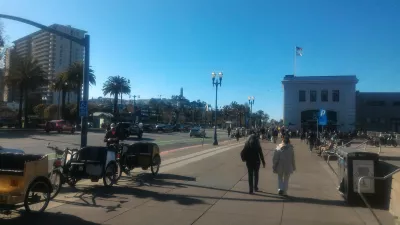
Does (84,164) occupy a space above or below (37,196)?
above

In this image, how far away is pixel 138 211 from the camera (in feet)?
24.1

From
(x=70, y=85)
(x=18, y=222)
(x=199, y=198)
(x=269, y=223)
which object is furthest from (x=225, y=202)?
(x=70, y=85)

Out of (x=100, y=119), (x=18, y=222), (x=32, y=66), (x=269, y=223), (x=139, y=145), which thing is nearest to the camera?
(x=18, y=222)

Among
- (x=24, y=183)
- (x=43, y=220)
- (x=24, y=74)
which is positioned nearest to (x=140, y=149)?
(x=43, y=220)

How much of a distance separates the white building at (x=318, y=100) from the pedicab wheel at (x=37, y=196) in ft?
235

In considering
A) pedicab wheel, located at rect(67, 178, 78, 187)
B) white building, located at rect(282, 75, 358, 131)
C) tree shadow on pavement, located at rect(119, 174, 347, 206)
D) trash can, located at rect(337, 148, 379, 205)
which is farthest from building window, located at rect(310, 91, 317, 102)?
pedicab wheel, located at rect(67, 178, 78, 187)

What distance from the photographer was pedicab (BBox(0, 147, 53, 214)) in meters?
6.27

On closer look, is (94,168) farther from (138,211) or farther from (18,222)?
(18,222)

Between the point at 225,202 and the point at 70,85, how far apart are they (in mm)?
59340

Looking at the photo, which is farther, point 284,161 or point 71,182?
point 284,161

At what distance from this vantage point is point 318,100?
76.4m

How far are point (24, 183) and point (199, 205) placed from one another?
11.6ft

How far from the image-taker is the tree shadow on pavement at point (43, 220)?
6.32 meters

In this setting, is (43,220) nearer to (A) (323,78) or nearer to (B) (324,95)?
(B) (324,95)
